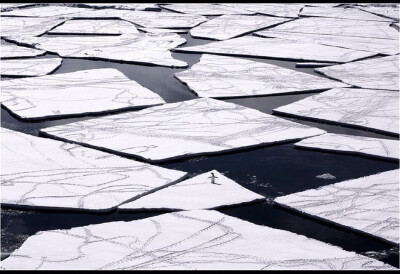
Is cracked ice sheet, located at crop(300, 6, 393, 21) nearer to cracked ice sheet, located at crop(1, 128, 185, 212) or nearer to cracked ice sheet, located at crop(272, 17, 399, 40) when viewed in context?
cracked ice sheet, located at crop(272, 17, 399, 40)

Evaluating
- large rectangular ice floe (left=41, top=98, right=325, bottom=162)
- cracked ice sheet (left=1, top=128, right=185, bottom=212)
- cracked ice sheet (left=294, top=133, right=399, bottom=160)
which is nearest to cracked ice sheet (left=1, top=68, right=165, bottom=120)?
large rectangular ice floe (left=41, top=98, right=325, bottom=162)

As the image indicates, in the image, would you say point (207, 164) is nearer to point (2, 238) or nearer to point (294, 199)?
point (294, 199)

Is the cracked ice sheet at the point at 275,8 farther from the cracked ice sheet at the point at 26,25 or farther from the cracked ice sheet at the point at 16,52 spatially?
the cracked ice sheet at the point at 16,52

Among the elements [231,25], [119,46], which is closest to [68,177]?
[119,46]

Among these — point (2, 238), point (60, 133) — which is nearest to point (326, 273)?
point (2, 238)

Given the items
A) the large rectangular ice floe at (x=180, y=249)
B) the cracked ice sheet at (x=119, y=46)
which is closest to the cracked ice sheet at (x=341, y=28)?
the cracked ice sheet at (x=119, y=46)
